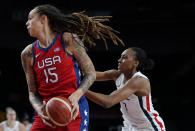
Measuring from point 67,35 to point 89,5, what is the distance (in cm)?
839

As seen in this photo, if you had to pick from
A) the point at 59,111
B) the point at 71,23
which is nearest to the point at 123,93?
the point at 71,23

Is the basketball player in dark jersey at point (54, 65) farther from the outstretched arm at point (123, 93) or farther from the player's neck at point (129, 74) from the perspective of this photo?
the player's neck at point (129, 74)

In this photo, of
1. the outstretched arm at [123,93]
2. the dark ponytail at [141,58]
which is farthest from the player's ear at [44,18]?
the dark ponytail at [141,58]

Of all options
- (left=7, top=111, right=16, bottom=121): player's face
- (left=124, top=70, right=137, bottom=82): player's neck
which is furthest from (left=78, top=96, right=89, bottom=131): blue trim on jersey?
(left=7, top=111, right=16, bottom=121): player's face

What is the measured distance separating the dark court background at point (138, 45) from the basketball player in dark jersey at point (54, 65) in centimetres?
735

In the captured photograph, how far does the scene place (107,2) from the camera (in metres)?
11.1

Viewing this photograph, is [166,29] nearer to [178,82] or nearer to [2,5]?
[178,82]

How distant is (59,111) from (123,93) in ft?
3.92

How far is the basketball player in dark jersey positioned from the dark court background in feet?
24.1

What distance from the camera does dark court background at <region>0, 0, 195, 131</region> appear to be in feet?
33.7

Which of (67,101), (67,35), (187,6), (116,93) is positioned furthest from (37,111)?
(187,6)

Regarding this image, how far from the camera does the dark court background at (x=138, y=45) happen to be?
10.3 metres

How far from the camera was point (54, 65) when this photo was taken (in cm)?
275

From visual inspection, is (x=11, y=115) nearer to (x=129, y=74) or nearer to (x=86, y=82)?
(x=129, y=74)
